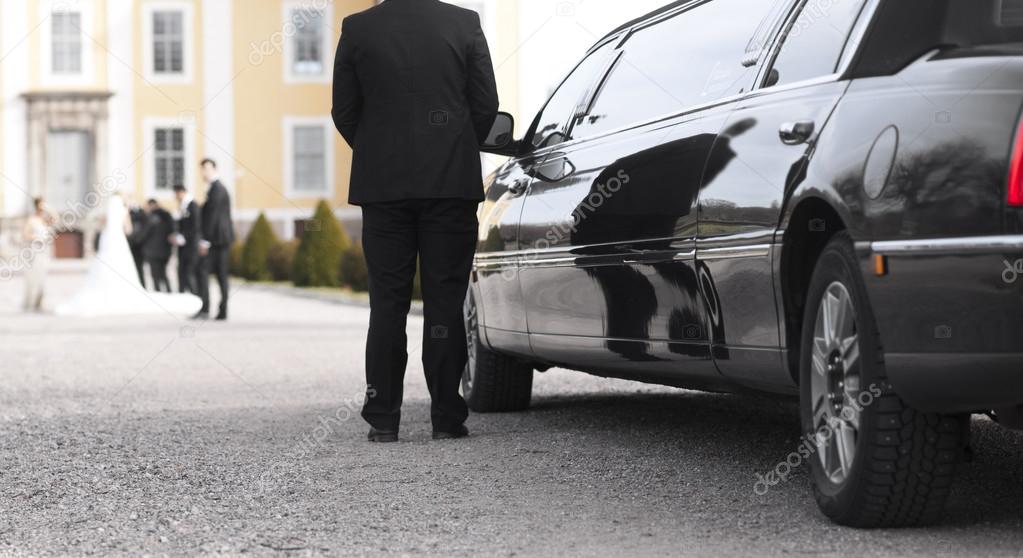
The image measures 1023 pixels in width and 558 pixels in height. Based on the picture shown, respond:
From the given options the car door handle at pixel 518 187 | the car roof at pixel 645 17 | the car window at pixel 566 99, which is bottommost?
the car door handle at pixel 518 187

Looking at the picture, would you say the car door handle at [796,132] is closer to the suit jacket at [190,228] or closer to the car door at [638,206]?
the car door at [638,206]

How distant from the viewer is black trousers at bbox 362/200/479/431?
22.0 ft

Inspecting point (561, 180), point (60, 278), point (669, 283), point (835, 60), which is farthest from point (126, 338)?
point (60, 278)

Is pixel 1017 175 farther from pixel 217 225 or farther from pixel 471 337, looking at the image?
pixel 217 225

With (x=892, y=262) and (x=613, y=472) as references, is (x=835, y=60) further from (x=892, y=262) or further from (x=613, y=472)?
(x=613, y=472)

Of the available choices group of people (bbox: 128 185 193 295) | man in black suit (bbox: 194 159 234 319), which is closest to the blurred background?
group of people (bbox: 128 185 193 295)

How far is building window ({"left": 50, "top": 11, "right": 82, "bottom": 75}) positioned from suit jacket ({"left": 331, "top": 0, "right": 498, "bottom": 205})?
4407 centimetres

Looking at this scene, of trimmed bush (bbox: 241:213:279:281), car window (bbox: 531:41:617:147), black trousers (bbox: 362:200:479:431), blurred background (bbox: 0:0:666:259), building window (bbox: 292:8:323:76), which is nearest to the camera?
black trousers (bbox: 362:200:479:431)

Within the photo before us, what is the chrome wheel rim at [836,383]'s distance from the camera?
169 inches

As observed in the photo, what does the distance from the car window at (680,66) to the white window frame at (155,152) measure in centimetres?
4369

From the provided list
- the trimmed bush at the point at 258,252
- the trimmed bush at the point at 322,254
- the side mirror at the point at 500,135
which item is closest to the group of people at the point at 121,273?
the trimmed bush at the point at 322,254

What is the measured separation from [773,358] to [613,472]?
115 cm

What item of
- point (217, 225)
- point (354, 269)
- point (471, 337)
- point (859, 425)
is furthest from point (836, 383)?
point (354, 269)

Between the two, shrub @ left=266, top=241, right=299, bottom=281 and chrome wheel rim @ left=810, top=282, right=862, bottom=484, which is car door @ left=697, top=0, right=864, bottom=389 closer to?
chrome wheel rim @ left=810, top=282, right=862, bottom=484
